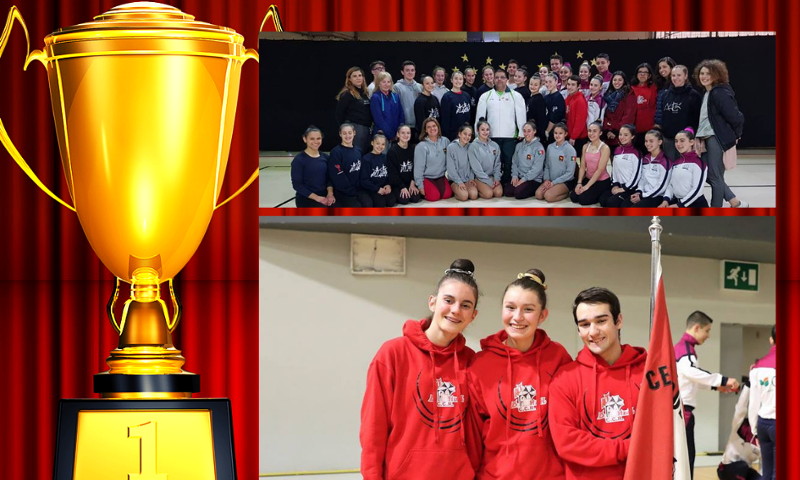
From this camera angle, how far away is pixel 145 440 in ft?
4.57

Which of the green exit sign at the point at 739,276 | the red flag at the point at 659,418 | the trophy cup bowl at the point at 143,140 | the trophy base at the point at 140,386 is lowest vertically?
the red flag at the point at 659,418

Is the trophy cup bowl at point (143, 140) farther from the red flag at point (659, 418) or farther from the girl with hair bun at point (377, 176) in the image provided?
the red flag at point (659, 418)

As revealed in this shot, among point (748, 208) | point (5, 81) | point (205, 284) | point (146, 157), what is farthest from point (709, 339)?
point (5, 81)

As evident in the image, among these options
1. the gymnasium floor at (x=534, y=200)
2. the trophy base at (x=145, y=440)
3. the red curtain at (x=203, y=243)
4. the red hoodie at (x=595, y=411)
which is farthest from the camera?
the red curtain at (x=203, y=243)

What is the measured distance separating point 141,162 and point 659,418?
5.50 ft

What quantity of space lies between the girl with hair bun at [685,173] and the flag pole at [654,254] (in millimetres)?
106

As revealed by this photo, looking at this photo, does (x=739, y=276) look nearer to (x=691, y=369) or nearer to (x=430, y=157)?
(x=691, y=369)

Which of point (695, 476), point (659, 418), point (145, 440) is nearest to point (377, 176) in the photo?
point (659, 418)

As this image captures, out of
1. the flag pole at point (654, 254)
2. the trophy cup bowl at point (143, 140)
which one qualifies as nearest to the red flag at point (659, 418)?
the flag pole at point (654, 254)

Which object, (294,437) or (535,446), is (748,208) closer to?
(535,446)

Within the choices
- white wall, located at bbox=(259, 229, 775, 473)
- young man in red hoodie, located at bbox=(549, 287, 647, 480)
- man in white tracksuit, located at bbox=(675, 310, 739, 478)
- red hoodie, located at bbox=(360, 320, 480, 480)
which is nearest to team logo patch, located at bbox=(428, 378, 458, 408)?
red hoodie, located at bbox=(360, 320, 480, 480)

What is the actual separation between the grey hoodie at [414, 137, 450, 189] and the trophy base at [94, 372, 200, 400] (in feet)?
4.86

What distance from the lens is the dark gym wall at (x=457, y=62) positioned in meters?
2.81

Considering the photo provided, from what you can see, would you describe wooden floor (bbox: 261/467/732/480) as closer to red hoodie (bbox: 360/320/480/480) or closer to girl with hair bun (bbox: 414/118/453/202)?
red hoodie (bbox: 360/320/480/480)
